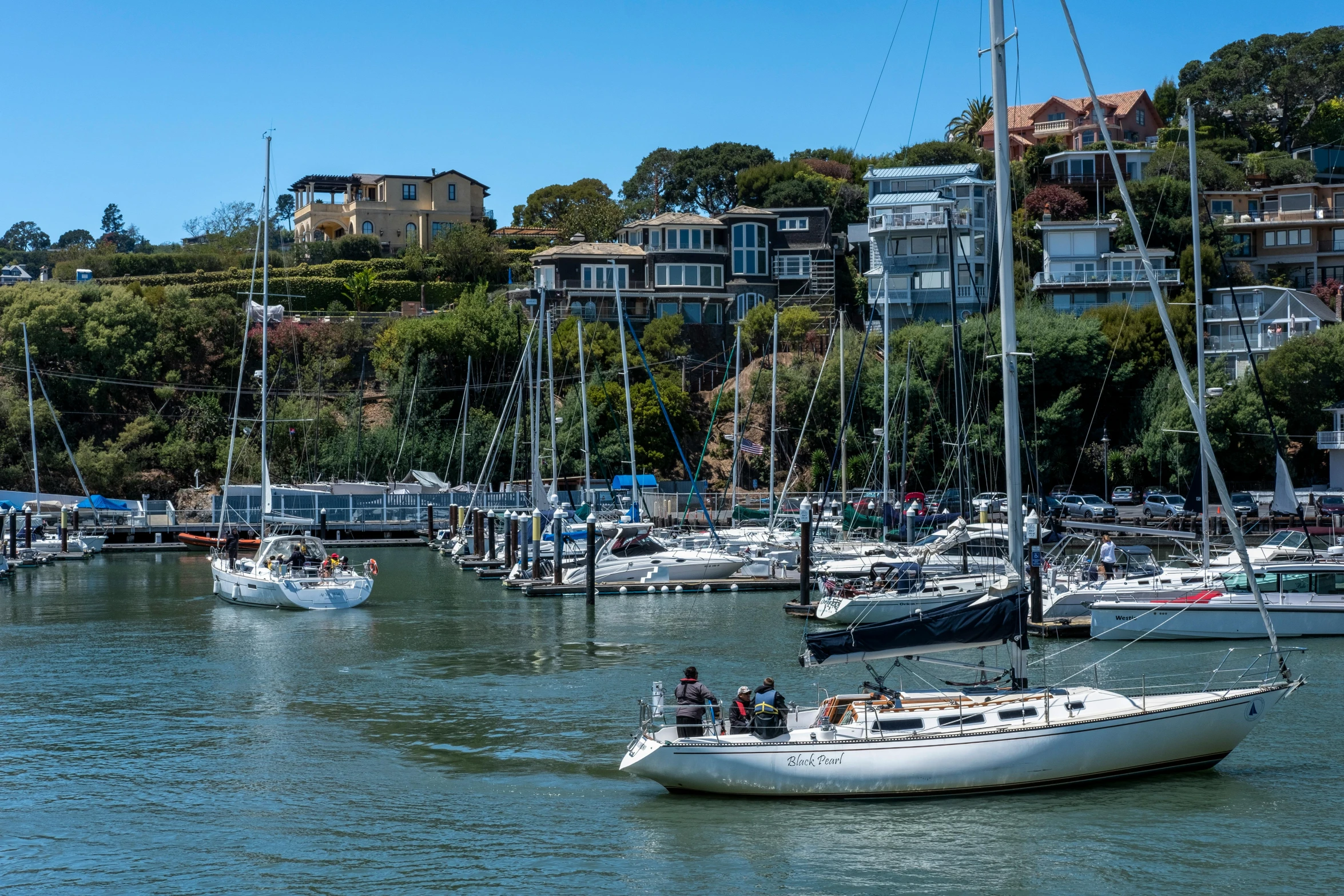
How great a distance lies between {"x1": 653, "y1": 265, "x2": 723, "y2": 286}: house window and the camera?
3964 inches

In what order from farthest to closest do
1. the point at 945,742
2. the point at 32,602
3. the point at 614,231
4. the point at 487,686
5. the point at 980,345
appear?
the point at 614,231 < the point at 980,345 < the point at 32,602 < the point at 487,686 < the point at 945,742

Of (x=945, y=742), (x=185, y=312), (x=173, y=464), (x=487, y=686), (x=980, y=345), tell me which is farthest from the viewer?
(x=185, y=312)

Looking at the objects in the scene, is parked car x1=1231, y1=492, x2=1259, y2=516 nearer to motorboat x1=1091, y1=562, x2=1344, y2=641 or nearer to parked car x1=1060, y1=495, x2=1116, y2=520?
parked car x1=1060, y1=495, x2=1116, y2=520

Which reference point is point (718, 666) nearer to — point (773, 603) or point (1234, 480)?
point (773, 603)

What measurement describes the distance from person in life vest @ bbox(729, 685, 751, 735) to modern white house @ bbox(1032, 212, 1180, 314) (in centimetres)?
7345

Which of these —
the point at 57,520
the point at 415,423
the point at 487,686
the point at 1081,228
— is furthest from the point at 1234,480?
the point at 57,520

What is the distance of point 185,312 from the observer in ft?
316

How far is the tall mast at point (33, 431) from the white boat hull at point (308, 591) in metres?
32.6

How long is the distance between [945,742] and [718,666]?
13.4 m

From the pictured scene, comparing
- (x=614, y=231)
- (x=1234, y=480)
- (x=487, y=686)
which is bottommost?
(x=487, y=686)

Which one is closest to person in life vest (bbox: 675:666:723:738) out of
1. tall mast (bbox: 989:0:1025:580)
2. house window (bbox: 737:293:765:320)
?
tall mast (bbox: 989:0:1025:580)

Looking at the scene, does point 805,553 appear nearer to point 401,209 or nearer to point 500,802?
point 500,802

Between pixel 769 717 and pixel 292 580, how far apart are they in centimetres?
2931

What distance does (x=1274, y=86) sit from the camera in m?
119
